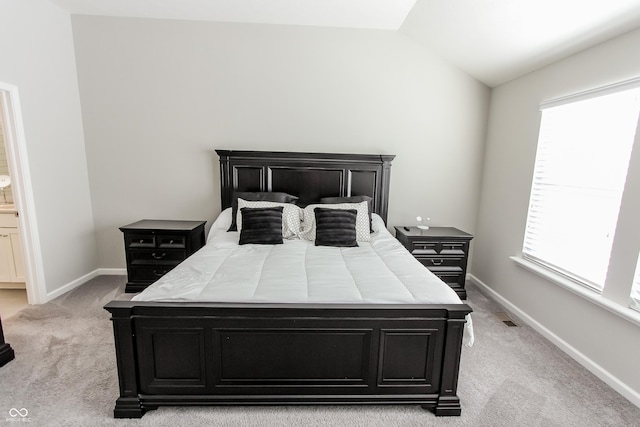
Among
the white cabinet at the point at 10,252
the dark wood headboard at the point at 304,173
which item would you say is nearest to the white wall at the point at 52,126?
the white cabinet at the point at 10,252

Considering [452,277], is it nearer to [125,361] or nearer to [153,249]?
[125,361]

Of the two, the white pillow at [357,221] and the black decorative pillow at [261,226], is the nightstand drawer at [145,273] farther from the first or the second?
the white pillow at [357,221]

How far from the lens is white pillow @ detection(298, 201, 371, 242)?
3027 mm

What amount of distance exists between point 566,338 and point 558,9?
237 centimetres

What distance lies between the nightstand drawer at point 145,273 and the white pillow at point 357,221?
152 cm

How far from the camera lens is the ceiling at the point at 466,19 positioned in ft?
6.68

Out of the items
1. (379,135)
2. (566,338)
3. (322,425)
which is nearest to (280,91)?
(379,135)

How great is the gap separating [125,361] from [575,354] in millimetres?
3043

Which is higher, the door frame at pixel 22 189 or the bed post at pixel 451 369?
the door frame at pixel 22 189

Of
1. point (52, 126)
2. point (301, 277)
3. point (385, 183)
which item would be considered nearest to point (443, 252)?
point (385, 183)

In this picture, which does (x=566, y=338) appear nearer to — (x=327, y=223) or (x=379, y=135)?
(x=327, y=223)

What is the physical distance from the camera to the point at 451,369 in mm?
1773

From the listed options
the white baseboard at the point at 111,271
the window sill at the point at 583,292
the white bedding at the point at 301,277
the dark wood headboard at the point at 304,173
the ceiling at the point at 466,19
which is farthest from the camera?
the white baseboard at the point at 111,271

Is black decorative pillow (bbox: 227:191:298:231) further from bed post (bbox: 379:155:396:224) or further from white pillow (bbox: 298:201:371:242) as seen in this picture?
bed post (bbox: 379:155:396:224)
